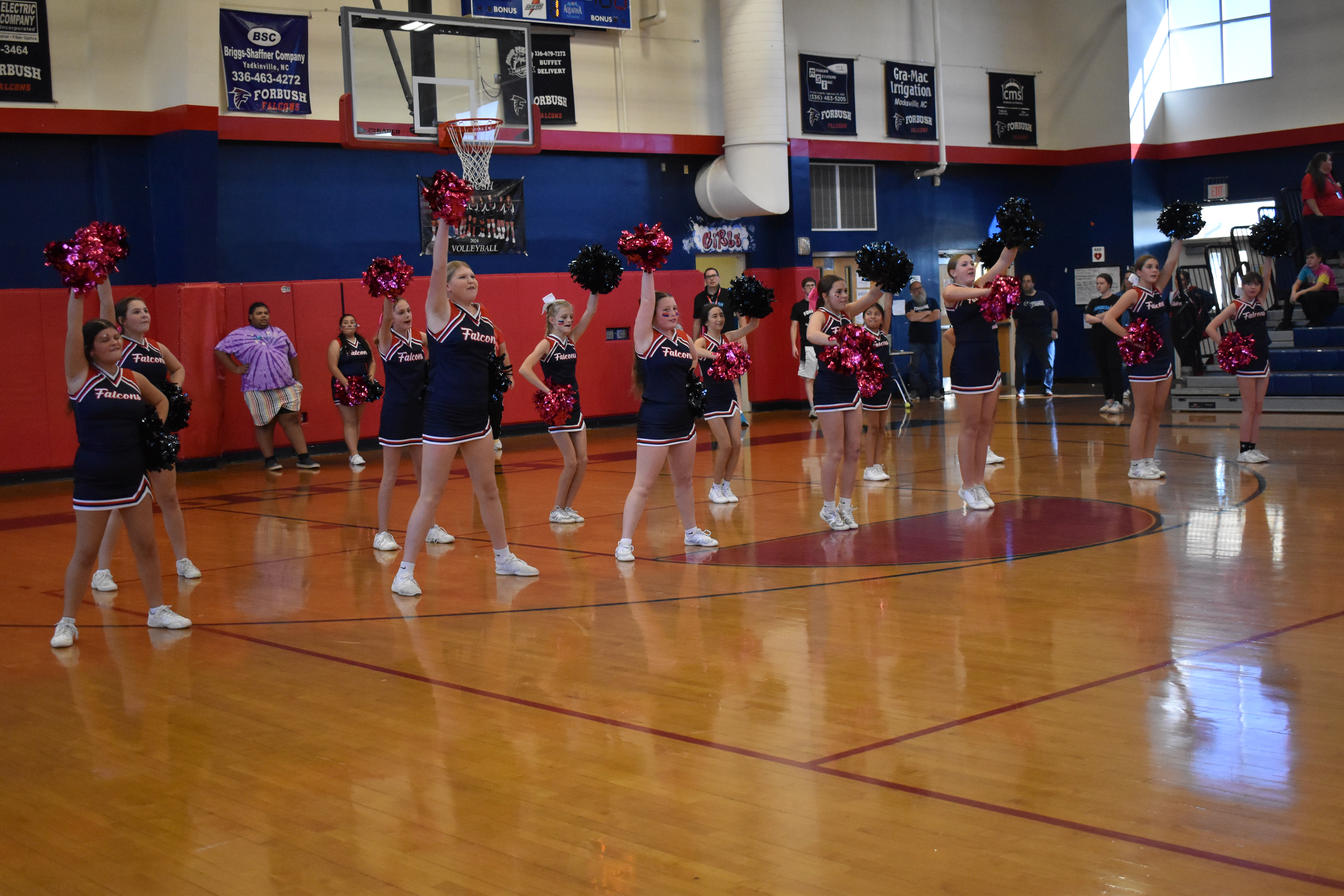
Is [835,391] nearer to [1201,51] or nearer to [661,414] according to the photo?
[661,414]

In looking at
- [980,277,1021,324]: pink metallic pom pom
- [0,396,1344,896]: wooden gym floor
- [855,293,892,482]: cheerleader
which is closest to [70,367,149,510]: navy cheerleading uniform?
[0,396,1344,896]: wooden gym floor

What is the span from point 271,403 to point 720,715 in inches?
423

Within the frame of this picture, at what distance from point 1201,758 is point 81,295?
5.00m

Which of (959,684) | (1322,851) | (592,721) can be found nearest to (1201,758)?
(1322,851)

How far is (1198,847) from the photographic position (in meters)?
3.13

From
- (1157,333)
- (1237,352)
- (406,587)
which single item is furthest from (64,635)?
(1237,352)

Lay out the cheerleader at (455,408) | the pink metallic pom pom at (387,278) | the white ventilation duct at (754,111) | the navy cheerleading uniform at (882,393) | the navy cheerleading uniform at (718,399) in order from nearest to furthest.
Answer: the cheerleader at (455,408)
the pink metallic pom pom at (387,278)
the navy cheerleading uniform at (882,393)
the navy cheerleading uniform at (718,399)
the white ventilation duct at (754,111)

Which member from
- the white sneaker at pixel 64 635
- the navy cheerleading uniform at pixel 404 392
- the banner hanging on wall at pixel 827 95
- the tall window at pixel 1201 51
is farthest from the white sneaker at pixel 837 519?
the tall window at pixel 1201 51

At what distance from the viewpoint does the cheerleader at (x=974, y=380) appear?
28.8 feet

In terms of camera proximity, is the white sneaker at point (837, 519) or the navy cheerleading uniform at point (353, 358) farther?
the navy cheerleading uniform at point (353, 358)

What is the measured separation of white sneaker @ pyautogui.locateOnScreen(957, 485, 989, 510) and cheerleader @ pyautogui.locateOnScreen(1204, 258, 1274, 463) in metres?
3.24

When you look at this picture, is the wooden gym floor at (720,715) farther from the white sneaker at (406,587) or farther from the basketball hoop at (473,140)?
the basketball hoop at (473,140)

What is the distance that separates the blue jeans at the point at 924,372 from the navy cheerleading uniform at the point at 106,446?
15.0 meters

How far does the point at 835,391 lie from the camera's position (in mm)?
8227
